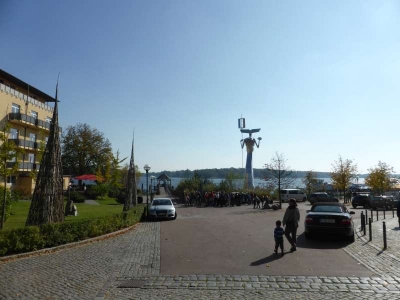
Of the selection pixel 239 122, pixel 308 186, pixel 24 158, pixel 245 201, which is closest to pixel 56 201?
pixel 245 201

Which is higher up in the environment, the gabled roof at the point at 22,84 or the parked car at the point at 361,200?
the gabled roof at the point at 22,84

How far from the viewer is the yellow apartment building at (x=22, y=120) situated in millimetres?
33719

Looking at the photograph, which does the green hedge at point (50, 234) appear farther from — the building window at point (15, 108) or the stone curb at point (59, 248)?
the building window at point (15, 108)

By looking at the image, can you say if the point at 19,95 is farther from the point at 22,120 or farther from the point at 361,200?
the point at 361,200

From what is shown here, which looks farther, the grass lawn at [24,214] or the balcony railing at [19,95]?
the balcony railing at [19,95]

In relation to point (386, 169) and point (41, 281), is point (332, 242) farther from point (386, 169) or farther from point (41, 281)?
point (386, 169)

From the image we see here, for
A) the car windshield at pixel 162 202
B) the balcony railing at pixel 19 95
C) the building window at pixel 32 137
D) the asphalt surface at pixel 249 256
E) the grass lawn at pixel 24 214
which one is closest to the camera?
the asphalt surface at pixel 249 256

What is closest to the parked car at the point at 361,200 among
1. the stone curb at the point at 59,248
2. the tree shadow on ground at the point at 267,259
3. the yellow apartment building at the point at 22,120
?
the tree shadow on ground at the point at 267,259

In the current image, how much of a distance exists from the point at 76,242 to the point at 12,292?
478cm

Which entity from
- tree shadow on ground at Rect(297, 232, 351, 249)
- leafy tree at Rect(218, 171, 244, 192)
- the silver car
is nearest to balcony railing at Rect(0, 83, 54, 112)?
the silver car

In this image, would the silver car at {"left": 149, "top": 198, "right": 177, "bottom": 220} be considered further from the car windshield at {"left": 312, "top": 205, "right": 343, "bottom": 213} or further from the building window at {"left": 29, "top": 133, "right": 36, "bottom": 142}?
the building window at {"left": 29, "top": 133, "right": 36, "bottom": 142}

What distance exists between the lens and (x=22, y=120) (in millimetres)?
34906

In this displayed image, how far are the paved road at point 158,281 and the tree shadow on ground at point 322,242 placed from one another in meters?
1.42

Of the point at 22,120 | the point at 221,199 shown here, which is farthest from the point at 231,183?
the point at 22,120
